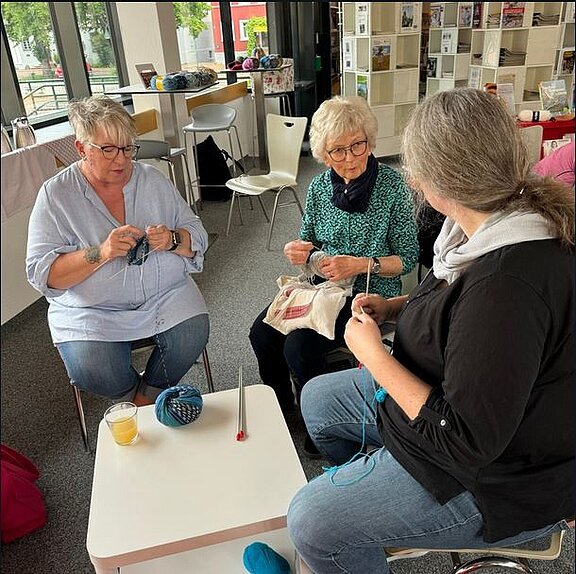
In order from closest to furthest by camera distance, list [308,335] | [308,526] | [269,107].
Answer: [308,526] → [308,335] → [269,107]

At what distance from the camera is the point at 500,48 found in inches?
150

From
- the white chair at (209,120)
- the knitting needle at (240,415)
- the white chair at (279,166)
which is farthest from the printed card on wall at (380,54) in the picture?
the knitting needle at (240,415)

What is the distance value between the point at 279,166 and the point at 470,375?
8.15ft

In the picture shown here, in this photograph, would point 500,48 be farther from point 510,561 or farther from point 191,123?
point 510,561

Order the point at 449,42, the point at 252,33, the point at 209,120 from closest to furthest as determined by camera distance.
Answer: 1. the point at 252,33
2. the point at 209,120
3. the point at 449,42

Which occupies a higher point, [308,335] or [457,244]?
[457,244]

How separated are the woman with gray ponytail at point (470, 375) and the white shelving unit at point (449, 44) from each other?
12.2 feet

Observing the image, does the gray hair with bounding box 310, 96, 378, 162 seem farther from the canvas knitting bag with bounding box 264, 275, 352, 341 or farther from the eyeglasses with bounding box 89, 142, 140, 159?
the eyeglasses with bounding box 89, 142, 140, 159

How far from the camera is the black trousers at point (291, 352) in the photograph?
1449 millimetres

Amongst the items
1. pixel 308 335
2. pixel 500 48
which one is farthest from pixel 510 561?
pixel 500 48

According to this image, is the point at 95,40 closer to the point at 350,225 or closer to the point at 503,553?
the point at 350,225

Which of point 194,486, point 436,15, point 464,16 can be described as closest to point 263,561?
point 194,486

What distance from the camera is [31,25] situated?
652 millimetres

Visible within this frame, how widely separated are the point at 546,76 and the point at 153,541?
4.22 metres
